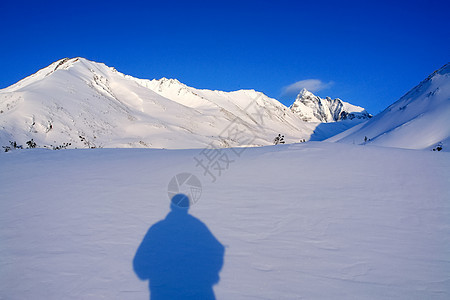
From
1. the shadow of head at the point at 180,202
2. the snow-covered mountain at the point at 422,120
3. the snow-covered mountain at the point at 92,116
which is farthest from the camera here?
the snow-covered mountain at the point at 92,116

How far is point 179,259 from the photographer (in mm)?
3494

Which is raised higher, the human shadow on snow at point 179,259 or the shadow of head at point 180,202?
the shadow of head at point 180,202

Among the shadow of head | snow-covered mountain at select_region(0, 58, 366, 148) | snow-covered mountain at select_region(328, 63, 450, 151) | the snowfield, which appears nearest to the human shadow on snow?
the snowfield

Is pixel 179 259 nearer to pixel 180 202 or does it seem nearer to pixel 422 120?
pixel 180 202

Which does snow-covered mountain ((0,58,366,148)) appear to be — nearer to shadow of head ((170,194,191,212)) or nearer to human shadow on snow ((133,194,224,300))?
shadow of head ((170,194,191,212))

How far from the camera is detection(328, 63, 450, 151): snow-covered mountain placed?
17.1 m

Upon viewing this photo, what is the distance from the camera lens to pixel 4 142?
1097 inches

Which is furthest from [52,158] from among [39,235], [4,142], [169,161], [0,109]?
[0,109]

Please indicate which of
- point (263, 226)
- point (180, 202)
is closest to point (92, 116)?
point (180, 202)

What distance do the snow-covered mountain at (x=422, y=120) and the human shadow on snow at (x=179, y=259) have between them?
14854mm

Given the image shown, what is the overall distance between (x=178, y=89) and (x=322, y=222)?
141 m

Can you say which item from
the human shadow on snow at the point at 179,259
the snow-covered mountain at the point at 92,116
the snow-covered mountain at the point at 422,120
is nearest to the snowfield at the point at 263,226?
the human shadow on snow at the point at 179,259

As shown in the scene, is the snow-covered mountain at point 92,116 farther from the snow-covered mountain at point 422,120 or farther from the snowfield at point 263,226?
the snowfield at point 263,226

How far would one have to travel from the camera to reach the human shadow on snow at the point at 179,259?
9.69ft
